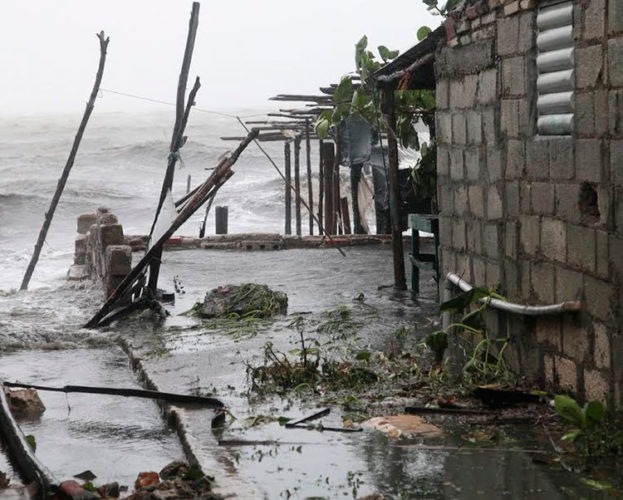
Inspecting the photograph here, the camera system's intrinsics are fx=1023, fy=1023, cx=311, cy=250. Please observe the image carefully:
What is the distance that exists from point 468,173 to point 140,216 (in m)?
33.5

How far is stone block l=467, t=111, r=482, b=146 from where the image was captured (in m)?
8.21

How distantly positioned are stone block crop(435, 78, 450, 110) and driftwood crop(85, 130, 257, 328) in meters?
2.62

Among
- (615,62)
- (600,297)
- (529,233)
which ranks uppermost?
(615,62)

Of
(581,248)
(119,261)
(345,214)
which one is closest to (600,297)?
(581,248)

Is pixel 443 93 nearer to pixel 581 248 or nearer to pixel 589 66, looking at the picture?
pixel 589 66

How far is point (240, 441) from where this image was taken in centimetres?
629

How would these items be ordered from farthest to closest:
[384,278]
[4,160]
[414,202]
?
[4,160] → [414,202] → [384,278]

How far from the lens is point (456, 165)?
888 centimetres

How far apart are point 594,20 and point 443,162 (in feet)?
10.6

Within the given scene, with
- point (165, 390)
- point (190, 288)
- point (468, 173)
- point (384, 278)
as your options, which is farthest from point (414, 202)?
point (165, 390)

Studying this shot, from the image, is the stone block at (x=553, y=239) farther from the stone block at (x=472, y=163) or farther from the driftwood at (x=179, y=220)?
the driftwood at (x=179, y=220)

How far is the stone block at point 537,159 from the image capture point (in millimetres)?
6895

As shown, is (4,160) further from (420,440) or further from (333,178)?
(420,440)

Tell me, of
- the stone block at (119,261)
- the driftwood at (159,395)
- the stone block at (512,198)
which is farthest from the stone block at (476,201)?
the stone block at (119,261)
